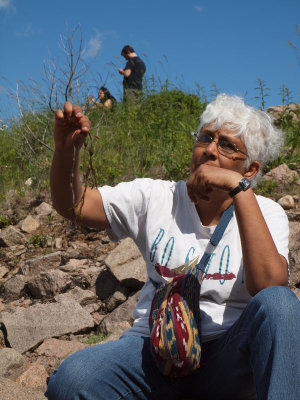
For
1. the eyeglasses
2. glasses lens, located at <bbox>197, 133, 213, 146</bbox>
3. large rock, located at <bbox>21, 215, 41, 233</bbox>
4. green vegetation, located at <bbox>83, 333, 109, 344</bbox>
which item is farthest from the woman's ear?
large rock, located at <bbox>21, 215, 41, 233</bbox>

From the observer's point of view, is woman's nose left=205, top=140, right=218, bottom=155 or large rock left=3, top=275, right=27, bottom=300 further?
large rock left=3, top=275, right=27, bottom=300

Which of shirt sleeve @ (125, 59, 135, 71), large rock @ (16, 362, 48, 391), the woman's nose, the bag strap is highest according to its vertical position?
shirt sleeve @ (125, 59, 135, 71)

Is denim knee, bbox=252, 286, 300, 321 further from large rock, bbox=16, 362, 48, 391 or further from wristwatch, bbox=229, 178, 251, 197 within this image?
large rock, bbox=16, 362, 48, 391

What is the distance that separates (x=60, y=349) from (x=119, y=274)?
33.5 inches

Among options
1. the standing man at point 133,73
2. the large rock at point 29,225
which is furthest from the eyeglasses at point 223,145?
the standing man at point 133,73

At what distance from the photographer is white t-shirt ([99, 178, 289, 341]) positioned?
209 centimetres

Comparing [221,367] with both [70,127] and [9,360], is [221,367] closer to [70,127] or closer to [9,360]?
[70,127]

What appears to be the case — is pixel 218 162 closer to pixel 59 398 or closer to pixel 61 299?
pixel 59 398

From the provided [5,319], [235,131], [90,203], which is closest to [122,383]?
[90,203]

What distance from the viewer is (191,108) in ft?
26.1

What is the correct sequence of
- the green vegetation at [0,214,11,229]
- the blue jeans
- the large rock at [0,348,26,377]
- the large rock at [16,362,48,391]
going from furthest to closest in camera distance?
the green vegetation at [0,214,11,229], the large rock at [0,348,26,377], the large rock at [16,362,48,391], the blue jeans

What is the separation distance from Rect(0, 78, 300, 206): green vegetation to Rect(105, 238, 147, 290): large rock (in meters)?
1.23

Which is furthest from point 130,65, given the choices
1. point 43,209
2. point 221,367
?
Answer: point 221,367

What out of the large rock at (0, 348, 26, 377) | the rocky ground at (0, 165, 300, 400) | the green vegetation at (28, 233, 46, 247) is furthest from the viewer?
the green vegetation at (28, 233, 46, 247)
